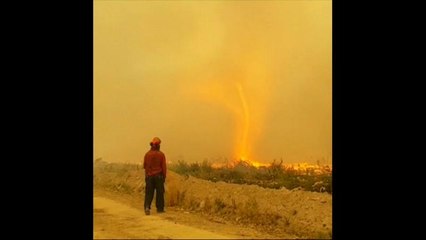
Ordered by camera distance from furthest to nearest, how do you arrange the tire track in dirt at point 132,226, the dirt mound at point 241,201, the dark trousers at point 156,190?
the dark trousers at point 156,190
the dirt mound at point 241,201
the tire track in dirt at point 132,226

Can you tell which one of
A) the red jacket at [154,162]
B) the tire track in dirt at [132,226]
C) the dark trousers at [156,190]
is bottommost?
the tire track in dirt at [132,226]

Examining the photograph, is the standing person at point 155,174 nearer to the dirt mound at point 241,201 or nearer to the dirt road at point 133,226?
the dirt mound at point 241,201

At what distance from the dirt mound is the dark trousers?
9 cm

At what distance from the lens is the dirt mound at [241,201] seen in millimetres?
6402

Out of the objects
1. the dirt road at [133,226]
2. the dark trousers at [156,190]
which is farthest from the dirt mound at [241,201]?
the dirt road at [133,226]

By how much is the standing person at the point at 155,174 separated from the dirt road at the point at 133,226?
0.20 m

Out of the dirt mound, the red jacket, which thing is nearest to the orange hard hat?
the red jacket

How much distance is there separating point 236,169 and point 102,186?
6.98ft
